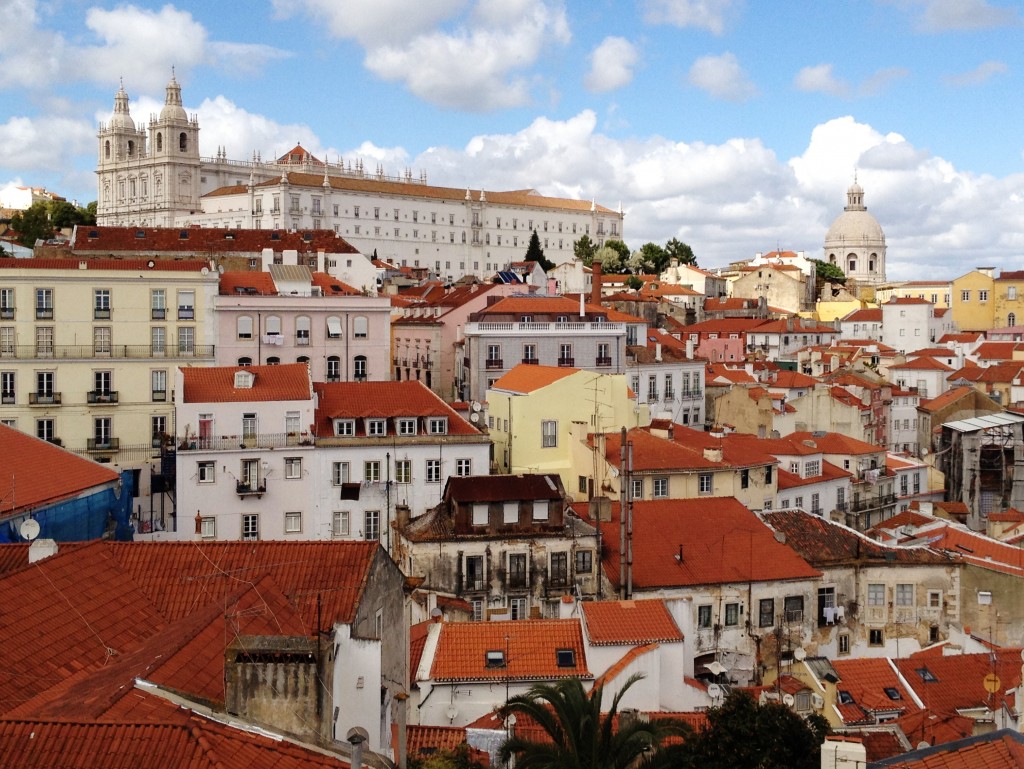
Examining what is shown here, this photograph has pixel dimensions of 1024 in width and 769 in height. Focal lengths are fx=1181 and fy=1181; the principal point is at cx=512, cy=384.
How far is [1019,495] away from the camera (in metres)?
64.1

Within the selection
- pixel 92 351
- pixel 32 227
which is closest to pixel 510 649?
pixel 92 351

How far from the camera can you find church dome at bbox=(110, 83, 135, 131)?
17038 centimetres

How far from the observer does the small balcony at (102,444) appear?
47031mm

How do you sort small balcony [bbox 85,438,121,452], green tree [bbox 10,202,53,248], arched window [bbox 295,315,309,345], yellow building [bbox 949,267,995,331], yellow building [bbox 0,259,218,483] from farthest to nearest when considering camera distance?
green tree [bbox 10,202,53,248], yellow building [bbox 949,267,995,331], arched window [bbox 295,315,309,345], yellow building [bbox 0,259,218,483], small balcony [bbox 85,438,121,452]

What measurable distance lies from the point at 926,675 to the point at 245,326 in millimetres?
33848

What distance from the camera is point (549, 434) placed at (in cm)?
4678

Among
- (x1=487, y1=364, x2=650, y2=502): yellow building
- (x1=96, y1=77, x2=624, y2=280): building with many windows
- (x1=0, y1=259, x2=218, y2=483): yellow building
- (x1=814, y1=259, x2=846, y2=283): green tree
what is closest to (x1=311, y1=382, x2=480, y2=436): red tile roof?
(x1=487, y1=364, x2=650, y2=502): yellow building

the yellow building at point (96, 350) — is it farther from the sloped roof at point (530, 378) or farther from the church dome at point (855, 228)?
the church dome at point (855, 228)

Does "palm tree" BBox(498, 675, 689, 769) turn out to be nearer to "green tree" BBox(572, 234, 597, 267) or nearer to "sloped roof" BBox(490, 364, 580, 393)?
"sloped roof" BBox(490, 364, 580, 393)

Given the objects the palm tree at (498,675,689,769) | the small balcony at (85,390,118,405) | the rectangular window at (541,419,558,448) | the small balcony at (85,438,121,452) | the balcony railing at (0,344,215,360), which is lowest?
the palm tree at (498,675,689,769)

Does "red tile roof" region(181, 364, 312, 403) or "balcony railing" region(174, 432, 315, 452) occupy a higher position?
"red tile roof" region(181, 364, 312, 403)

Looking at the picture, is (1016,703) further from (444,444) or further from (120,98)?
(120,98)

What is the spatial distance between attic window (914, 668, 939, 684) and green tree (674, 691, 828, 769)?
1351 centimetres

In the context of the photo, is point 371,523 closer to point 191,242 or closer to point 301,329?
point 301,329
